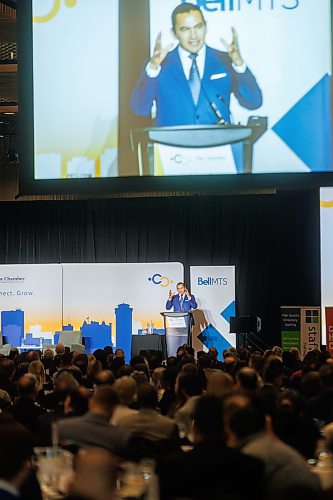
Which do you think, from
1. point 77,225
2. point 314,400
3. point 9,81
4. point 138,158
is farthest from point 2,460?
point 77,225

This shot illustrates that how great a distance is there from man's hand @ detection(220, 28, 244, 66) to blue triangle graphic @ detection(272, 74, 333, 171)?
82 centimetres

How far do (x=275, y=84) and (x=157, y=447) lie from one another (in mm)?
7425

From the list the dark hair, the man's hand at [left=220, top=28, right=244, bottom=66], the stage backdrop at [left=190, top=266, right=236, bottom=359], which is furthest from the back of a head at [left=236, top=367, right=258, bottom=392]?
the stage backdrop at [left=190, top=266, right=236, bottom=359]

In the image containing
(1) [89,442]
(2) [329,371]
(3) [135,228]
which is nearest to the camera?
(1) [89,442]

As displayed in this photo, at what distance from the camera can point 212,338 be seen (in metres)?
17.4

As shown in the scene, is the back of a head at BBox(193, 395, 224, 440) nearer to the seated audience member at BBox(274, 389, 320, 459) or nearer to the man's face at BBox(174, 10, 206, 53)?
the seated audience member at BBox(274, 389, 320, 459)

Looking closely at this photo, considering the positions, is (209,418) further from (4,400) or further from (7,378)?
(7,378)

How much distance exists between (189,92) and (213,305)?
6.18m

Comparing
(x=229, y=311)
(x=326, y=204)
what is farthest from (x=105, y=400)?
(x=229, y=311)

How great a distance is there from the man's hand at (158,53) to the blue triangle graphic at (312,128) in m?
1.55

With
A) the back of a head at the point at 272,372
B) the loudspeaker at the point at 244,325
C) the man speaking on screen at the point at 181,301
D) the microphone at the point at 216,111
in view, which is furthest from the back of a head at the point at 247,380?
the man speaking on screen at the point at 181,301

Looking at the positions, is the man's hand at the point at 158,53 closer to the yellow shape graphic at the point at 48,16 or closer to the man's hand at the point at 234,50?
the man's hand at the point at 234,50

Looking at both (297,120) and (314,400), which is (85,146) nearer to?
(297,120)

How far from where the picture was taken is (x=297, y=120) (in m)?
11.8
